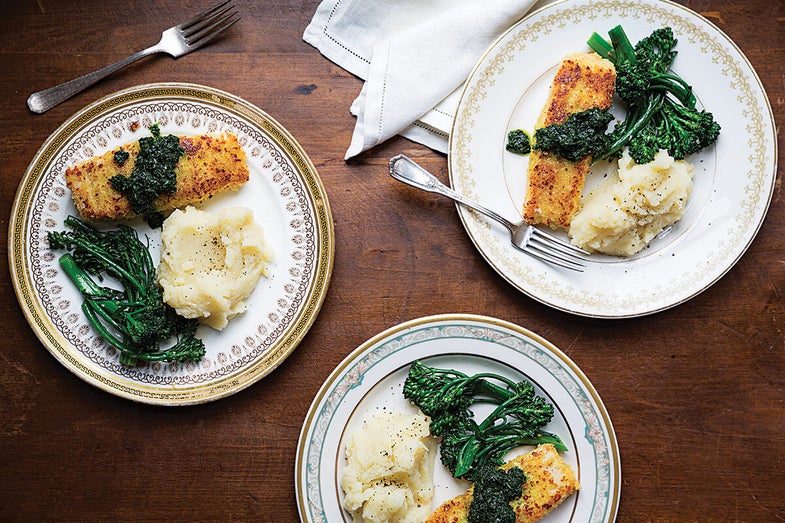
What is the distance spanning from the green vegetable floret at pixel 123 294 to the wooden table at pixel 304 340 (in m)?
0.41

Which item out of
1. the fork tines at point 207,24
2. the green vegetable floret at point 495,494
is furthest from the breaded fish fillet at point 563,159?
the fork tines at point 207,24

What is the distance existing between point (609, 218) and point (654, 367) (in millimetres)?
1023

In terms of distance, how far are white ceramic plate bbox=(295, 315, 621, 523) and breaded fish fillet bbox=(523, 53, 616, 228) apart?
0.74 metres

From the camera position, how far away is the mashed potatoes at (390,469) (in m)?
3.73

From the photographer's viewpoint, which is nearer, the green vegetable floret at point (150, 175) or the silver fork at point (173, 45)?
the green vegetable floret at point (150, 175)

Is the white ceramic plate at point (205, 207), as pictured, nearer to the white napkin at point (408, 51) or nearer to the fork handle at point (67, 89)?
the fork handle at point (67, 89)

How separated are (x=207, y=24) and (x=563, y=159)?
90.1 inches

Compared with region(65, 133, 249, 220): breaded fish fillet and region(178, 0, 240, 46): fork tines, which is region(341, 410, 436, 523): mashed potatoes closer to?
region(65, 133, 249, 220): breaded fish fillet

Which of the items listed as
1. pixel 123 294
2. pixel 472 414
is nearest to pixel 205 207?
pixel 123 294

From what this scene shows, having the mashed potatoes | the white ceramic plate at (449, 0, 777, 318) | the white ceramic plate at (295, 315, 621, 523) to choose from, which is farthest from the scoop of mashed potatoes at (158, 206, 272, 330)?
the white ceramic plate at (449, 0, 777, 318)

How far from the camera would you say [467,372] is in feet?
12.9

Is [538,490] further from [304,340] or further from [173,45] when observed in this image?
[173,45]

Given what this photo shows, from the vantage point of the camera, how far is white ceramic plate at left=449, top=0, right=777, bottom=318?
12.7 feet

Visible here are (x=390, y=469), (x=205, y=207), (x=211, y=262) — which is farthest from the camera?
(x=205, y=207)
